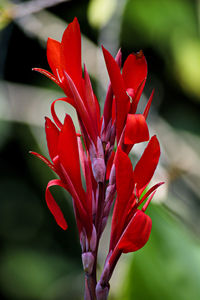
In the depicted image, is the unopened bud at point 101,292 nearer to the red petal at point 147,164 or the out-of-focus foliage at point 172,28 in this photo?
the red petal at point 147,164

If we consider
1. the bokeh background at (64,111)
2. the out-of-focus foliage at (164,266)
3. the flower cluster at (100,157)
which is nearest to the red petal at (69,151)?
the flower cluster at (100,157)

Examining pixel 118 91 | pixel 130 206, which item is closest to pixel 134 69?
pixel 118 91

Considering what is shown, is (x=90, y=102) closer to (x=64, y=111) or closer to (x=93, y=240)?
(x=93, y=240)

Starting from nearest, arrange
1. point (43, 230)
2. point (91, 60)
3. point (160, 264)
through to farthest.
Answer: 1. point (160, 264)
2. point (91, 60)
3. point (43, 230)

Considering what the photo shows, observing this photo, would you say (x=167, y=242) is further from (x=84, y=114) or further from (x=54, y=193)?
(x=54, y=193)

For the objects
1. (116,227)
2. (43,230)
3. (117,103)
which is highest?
(117,103)

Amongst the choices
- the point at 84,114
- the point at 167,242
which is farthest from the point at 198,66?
the point at 84,114
